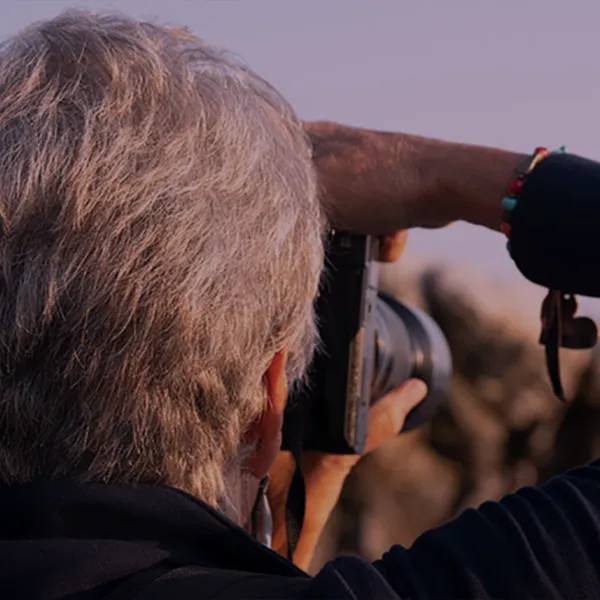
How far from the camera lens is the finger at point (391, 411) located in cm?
140

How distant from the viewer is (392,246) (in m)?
1.28

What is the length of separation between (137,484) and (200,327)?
11 centimetres

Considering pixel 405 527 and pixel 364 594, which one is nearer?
pixel 364 594

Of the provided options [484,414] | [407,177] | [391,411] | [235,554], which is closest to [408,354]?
[391,411]

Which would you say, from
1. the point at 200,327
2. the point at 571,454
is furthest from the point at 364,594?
the point at 571,454

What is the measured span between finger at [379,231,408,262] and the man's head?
0.46 m

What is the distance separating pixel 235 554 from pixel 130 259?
0.20 m

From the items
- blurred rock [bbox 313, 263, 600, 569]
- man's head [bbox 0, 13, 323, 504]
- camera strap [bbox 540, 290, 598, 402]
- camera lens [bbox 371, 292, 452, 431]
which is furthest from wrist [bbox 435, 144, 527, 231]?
blurred rock [bbox 313, 263, 600, 569]

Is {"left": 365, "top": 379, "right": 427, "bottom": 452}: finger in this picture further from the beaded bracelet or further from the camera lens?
the beaded bracelet

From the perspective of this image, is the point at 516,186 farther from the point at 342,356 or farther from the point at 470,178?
the point at 342,356

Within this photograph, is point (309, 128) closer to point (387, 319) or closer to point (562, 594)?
point (387, 319)

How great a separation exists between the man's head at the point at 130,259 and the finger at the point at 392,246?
464 mm

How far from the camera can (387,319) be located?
1.41 metres

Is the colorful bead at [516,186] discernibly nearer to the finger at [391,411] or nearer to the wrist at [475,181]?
the wrist at [475,181]
